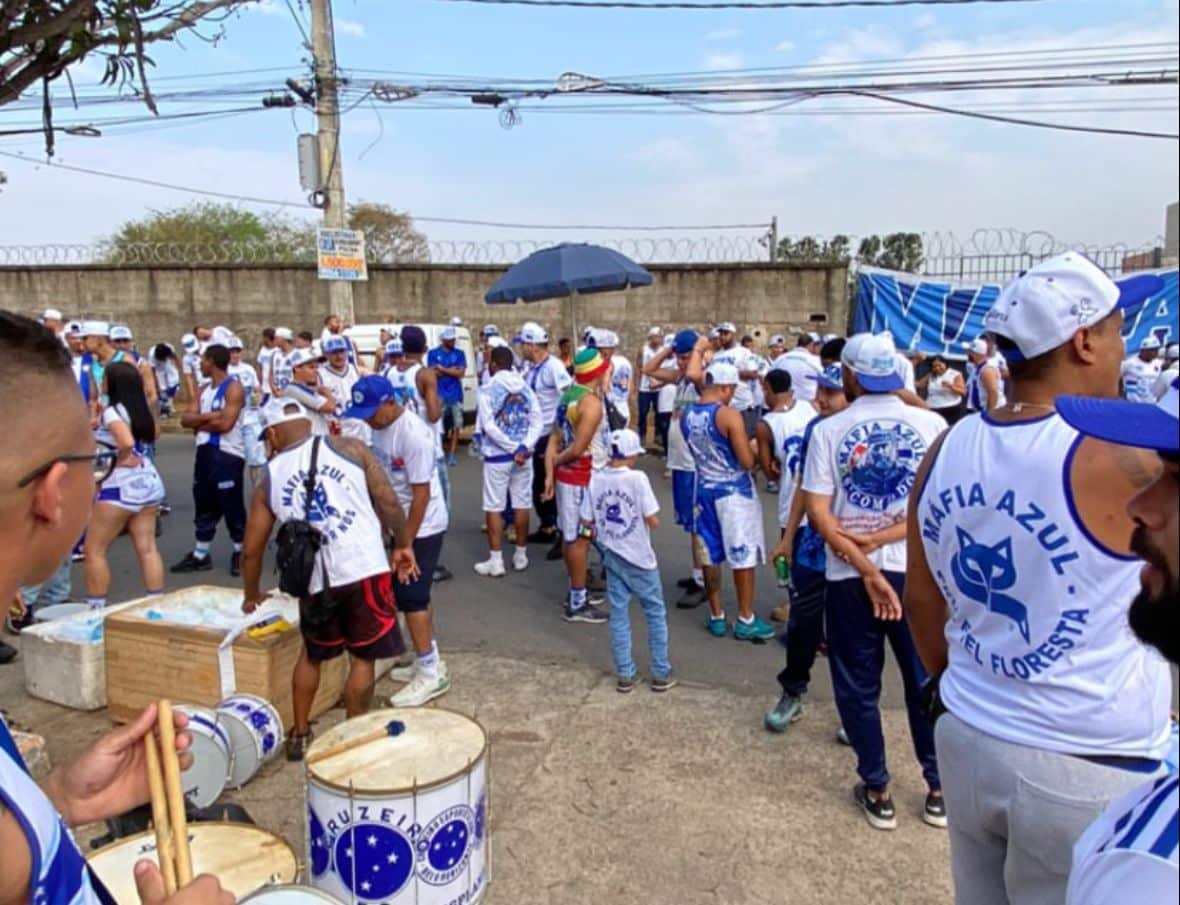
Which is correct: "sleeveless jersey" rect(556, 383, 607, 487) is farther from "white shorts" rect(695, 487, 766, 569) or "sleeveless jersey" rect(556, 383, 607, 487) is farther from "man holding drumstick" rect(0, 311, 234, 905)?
"man holding drumstick" rect(0, 311, 234, 905)

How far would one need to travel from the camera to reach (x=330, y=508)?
4055 mm

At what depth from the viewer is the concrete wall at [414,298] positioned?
16.2 meters

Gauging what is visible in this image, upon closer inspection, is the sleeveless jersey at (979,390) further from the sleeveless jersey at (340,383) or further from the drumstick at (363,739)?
the drumstick at (363,739)

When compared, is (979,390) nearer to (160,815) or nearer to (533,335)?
(533,335)

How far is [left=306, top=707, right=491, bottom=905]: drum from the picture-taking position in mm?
2750

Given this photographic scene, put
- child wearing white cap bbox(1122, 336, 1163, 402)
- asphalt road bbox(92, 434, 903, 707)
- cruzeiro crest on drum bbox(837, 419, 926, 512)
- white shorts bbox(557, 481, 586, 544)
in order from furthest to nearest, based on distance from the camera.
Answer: child wearing white cap bbox(1122, 336, 1163, 402)
white shorts bbox(557, 481, 586, 544)
asphalt road bbox(92, 434, 903, 707)
cruzeiro crest on drum bbox(837, 419, 926, 512)

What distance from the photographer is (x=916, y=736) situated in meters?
3.61

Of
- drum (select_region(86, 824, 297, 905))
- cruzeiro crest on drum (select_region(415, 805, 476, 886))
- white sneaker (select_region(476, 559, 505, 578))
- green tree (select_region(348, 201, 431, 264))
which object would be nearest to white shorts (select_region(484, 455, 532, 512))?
white sneaker (select_region(476, 559, 505, 578))

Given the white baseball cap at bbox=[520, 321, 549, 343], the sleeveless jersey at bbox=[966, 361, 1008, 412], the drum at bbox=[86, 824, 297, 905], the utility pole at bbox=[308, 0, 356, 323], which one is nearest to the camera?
the drum at bbox=[86, 824, 297, 905]

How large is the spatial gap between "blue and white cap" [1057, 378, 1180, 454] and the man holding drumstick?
4.84 ft

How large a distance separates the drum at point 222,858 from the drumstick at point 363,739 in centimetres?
35

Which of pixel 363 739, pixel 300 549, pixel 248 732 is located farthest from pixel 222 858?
pixel 300 549

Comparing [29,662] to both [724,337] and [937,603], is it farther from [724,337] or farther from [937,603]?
[724,337]

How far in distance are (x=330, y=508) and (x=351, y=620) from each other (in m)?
0.57
